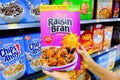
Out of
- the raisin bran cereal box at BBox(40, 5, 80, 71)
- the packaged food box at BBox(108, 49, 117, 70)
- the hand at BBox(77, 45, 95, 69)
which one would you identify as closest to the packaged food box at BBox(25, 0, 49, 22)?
the raisin bran cereal box at BBox(40, 5, 80, 71)

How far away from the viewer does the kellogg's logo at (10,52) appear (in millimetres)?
1275

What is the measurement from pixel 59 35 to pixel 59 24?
0.06 m

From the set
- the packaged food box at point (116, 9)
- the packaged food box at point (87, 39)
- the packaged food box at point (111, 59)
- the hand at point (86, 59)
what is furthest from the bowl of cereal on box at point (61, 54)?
the packaged food box at point (111, 59)

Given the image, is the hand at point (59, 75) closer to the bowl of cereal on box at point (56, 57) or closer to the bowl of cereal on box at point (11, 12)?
the bowl of cereal on box at point (56, 57)

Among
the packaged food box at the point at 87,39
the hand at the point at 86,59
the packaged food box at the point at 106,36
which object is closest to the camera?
the hand at the point at 86,59

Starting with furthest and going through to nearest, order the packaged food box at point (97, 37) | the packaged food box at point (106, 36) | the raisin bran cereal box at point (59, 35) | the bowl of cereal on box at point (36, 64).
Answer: the packaged food box at point (106, 36) < the packaged food box at point (97, 37) < the bowl of cereal on box at point (36, 64) < the raisin bran cereal box at point (59, 35)

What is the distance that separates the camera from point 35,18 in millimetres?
1403

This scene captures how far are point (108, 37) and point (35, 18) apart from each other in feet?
3.66

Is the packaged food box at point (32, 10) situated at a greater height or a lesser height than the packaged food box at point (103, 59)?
greater

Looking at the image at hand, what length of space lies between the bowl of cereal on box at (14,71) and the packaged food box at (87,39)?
75 centimetres

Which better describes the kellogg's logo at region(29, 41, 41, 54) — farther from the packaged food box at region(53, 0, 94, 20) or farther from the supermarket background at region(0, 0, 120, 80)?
the packaged food box at region(53, 0, 94, 20)

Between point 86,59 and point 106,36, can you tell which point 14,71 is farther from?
point 106,36

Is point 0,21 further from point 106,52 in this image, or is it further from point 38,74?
point 106,52

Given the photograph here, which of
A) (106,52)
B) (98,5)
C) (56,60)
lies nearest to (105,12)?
(98,5)
